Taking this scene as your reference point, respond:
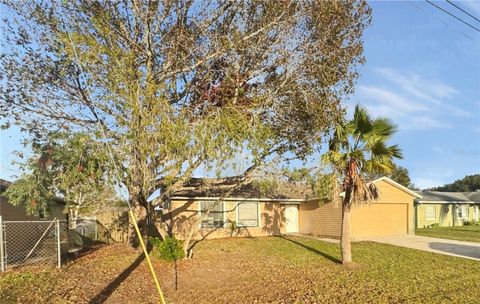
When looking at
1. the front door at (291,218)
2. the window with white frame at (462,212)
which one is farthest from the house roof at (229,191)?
the window with white frame at (462,212)

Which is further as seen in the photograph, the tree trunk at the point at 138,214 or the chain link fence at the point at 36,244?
the tree trunk at the point at 138,214

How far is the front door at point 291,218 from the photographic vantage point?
26.5m

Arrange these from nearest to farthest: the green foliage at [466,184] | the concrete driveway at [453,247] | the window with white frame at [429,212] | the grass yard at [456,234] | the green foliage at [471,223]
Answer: the concrete driveway at [453,247] → the grass yard at [456,234] → the window with white frame at [429,212] → the green foliage at [471,223] → the green foliage at [466,184]

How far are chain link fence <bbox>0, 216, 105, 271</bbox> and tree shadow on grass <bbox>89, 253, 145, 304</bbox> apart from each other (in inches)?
77.8

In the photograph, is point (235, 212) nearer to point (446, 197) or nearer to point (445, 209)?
point (445, 209)

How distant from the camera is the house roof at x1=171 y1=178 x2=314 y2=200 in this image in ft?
55.1

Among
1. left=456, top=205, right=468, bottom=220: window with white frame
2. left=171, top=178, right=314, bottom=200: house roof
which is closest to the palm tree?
left=171, top=178, right=314, bottom=200: house roof

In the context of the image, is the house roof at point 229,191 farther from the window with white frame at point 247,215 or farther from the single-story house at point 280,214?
the window with white frame at point 247,215

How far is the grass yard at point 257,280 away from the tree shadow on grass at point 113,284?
0.02 metres

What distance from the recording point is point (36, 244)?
12.4 meters

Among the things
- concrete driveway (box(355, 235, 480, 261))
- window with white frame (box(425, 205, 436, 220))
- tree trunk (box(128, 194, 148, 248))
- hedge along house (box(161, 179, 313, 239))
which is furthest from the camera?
window with white frame (box(425, 205, 436, 220))

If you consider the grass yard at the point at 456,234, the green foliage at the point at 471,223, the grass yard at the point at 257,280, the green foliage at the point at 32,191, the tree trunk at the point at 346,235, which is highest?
the green foliage at the point at 32,191

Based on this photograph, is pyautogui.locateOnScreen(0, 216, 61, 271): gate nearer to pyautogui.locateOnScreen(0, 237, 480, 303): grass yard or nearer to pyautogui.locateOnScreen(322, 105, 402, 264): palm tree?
pyautogui.locateOnScreen(0, 237, 480, 303): grass yard

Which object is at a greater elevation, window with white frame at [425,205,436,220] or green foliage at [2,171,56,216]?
green foliage at [2,171,56,216]
